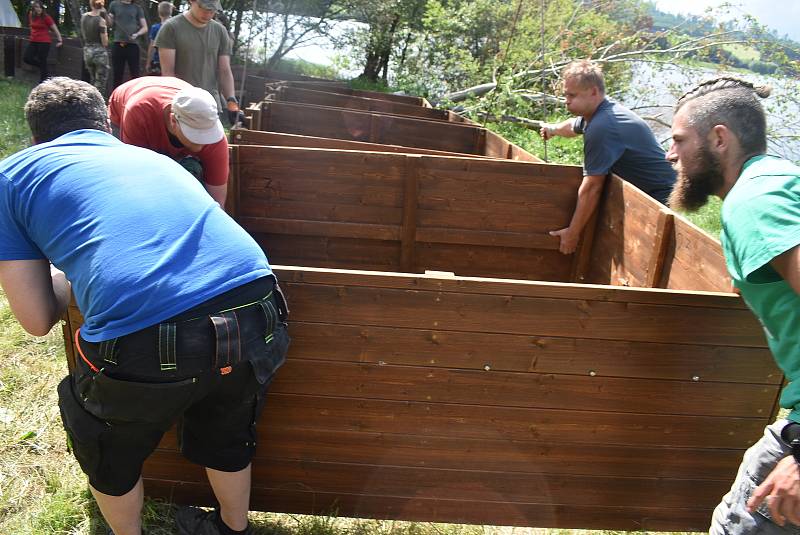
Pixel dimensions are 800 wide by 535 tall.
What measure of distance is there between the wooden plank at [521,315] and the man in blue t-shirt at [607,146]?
1.95m

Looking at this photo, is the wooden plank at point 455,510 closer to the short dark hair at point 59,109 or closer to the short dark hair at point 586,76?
the short dark hair at point 59,109

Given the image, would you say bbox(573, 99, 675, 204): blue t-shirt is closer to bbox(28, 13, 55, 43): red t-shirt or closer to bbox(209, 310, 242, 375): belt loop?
bbox(209, 310, 242, 375): belt loop

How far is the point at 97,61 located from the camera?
382 inches

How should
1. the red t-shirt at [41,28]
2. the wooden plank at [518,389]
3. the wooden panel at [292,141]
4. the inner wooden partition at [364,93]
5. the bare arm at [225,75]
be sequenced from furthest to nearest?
the red t-shirt at [41,28] → the inner wooden partition at [364,93] → the bare arm at [225,75] → the wooden panel at [292,141] → the wooden plank at [518,389]

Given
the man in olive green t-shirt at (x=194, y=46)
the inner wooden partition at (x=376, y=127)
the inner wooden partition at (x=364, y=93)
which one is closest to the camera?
the man in olive green t-shirt at (x=194, y=46)

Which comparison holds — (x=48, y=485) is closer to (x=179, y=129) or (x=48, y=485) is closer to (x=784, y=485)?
(x=179, y=129)

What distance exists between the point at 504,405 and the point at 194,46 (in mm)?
4235

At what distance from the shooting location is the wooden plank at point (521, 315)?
Result: 232cm

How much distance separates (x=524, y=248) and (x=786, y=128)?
8.23 m

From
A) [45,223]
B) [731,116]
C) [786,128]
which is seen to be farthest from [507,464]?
[786,128]

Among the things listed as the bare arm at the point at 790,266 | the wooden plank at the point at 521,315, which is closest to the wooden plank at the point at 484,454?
the wooden plank at the point at 521,315

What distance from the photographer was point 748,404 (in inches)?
99.2

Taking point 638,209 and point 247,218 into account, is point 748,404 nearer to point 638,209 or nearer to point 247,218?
point 638,209

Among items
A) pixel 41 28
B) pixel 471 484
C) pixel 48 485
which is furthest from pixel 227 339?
→ pixel 41 28
